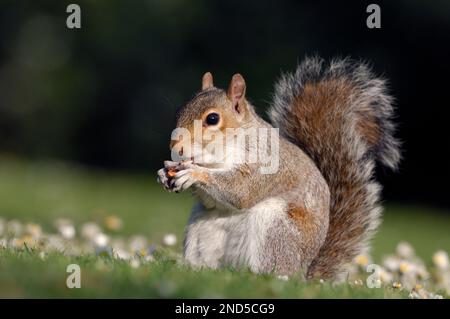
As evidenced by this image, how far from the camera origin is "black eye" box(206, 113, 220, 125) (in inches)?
148

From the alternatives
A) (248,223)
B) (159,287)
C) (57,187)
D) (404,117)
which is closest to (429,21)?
(404,117)

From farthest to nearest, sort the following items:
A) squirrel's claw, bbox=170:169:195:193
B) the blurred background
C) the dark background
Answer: the dark background
the blurred background
squirrel's claw, bbox=170:169:195:193

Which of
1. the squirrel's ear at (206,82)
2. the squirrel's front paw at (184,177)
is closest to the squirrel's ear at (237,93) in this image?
the squirrel's ear at (206,82)

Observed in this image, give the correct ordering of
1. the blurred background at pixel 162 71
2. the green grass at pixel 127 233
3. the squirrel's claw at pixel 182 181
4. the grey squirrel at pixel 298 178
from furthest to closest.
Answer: the blurred background at pixel 162 71, the grey squirrel at pixel 298 178, the squirrel's claw at pixel 182 181, the green grass at pixel 127 233

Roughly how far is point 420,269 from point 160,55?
33.8 ft

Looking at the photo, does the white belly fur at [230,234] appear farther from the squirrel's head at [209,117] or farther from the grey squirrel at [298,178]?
the squirrel's head at [209,117]

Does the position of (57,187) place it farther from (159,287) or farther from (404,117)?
(159,287)

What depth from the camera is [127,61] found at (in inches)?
579

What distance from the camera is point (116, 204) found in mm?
8297

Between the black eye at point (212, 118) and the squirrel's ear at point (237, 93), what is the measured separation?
17cm

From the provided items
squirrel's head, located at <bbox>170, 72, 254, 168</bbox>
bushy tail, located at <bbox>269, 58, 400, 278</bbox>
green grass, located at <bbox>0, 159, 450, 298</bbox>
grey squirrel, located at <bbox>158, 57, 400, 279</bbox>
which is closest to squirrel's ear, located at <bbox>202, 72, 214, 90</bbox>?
grey squirrel, located at <bbox>158, 57, 400, 279</bbox>

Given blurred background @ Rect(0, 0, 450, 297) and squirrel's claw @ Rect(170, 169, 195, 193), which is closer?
squirrel's claw @ Rect(170, 169, 195, 193)

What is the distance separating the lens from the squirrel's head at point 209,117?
144 inches

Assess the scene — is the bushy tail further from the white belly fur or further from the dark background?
the dark background
